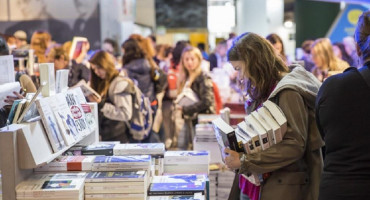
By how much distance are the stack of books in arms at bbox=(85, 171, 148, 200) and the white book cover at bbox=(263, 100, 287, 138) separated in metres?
0.72

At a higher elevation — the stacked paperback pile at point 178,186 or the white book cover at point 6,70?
the white book cover at point 6,70

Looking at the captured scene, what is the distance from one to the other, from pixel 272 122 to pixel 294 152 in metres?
0.20

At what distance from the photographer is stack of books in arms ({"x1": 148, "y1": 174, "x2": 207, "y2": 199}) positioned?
294 cm

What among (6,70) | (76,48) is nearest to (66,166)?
(6,70)

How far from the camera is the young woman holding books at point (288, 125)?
280 cm

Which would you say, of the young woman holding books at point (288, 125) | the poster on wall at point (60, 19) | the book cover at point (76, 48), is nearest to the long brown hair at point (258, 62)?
the young woman holding books at point (288, 125)

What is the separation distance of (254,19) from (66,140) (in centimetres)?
1500

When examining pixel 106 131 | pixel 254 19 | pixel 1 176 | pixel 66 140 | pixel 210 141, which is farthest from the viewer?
pixel 254 19

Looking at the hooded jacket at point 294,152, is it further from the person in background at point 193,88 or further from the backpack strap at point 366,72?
the person in background at point 193,88

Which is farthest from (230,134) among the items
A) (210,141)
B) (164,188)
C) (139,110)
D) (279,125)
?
(139,110)

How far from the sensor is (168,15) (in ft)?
59.9

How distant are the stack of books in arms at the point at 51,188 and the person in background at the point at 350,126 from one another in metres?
1.19

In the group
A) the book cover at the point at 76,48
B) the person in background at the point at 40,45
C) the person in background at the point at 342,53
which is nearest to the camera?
the person in background at the point at 40,45

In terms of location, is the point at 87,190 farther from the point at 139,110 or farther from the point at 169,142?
the point at 169,142
